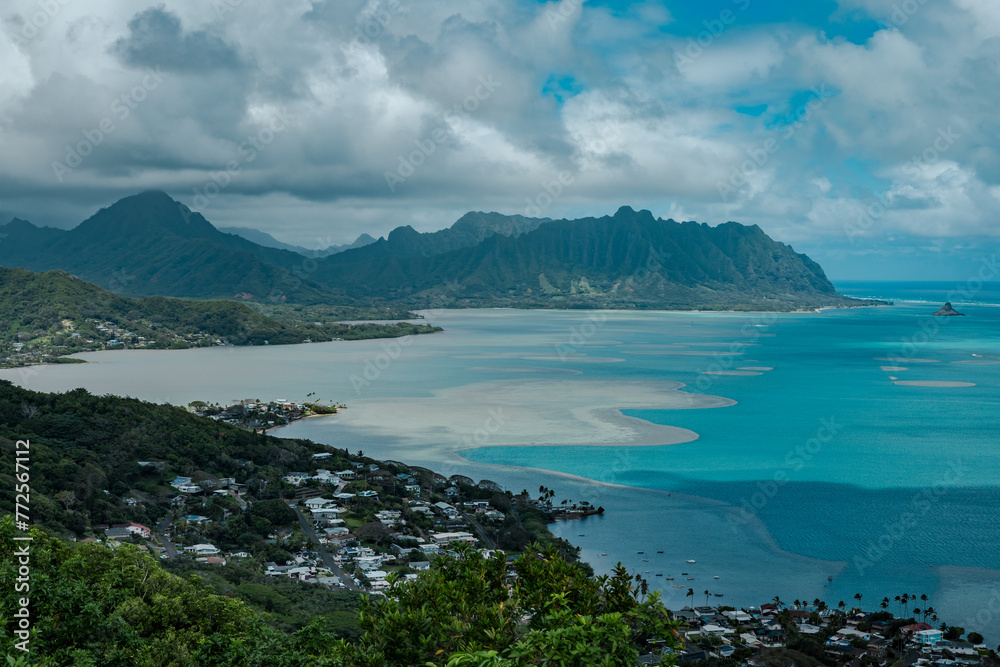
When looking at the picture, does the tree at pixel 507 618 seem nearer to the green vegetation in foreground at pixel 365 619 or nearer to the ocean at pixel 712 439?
the green vegetation in foreground at pixel 365 619

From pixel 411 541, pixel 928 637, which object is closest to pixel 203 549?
pixel 411 541

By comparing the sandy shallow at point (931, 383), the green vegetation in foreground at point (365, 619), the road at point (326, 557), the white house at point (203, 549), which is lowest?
the road at point (326, 557)

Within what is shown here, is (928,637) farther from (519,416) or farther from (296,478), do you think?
(519,416)

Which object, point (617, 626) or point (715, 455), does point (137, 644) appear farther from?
point (715, 455)

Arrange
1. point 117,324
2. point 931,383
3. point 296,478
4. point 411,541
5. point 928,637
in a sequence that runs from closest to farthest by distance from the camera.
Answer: point 928,637, point 411,541, point 296,478, point 931,383, point 117,324

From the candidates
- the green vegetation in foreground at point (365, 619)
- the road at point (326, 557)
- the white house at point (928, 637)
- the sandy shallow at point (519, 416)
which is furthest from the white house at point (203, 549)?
the white house at point (928, 637)

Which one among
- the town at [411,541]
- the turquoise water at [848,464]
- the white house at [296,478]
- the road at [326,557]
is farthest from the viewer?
the white house at [296,478]
